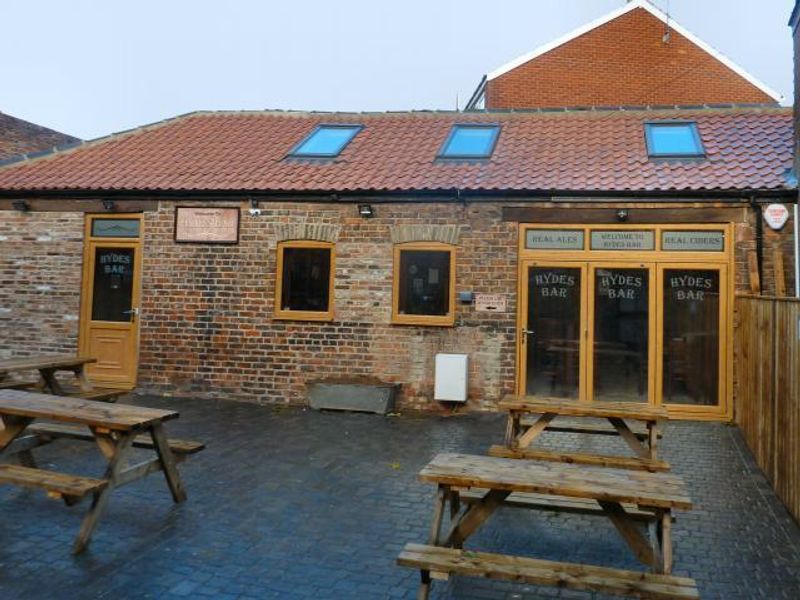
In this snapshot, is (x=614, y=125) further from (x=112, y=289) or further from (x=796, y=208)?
(x=112, y=289)

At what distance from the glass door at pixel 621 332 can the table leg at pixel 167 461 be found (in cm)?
608

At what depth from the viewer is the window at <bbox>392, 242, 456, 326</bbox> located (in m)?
9.57

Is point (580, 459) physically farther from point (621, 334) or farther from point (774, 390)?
point (621, 334)

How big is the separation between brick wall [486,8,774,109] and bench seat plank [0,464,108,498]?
55.7 feet

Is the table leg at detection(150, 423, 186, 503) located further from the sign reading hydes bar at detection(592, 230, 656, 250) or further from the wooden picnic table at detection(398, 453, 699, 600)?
the sign reading hydes bar at detection(592, 230, 656, 250)

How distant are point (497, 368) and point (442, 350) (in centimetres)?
84

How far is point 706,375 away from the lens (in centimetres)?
889

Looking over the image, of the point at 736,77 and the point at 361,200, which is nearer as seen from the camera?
the point at 361,200

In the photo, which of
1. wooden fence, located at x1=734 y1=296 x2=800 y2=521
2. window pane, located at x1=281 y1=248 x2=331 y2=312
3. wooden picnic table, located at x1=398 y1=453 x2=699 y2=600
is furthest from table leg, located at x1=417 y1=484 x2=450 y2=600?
window pane, located at x1=281 y1=248 x2=331 y2=312

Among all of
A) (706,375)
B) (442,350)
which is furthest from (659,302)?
(442,350)

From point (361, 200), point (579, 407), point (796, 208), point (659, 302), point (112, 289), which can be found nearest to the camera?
point (579, 407)

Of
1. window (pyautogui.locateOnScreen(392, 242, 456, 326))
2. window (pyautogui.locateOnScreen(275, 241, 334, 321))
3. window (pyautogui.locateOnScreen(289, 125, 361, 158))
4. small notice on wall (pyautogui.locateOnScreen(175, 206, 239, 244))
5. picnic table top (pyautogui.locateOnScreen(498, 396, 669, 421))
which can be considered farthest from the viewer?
window (pyautogui.locateOnScreen(289, 125, 361, 158))

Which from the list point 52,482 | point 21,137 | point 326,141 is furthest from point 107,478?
point 21,137

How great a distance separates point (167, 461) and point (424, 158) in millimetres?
7229
